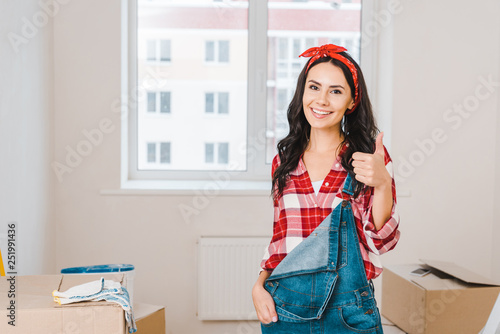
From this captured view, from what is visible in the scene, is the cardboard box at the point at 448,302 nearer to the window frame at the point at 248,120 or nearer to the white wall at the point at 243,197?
the white wall at the point at 243,197

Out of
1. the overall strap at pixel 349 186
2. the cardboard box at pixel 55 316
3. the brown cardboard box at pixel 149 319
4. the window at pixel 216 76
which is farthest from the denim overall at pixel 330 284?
the window at pixel 216 76

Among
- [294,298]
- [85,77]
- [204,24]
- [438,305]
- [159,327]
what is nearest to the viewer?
[294,298]

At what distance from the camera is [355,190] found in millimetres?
1241

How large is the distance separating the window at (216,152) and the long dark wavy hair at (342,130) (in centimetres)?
148

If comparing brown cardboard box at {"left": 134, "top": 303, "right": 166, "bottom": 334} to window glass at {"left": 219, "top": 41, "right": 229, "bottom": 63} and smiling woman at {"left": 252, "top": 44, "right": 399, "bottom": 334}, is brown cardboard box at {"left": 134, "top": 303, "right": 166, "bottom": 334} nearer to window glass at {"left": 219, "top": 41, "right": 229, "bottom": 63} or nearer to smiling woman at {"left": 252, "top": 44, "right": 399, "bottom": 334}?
smiling woman at {"left": 252, "top": 44, "right": 399, "bottom": 334}

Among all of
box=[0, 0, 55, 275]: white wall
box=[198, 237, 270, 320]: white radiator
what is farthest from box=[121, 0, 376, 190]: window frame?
box=[0, 0, 55, 275]: white wall

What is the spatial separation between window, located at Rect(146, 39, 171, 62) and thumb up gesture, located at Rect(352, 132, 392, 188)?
188 centimetres

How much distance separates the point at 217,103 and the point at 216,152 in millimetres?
269

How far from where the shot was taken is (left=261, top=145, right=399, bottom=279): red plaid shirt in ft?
4.01

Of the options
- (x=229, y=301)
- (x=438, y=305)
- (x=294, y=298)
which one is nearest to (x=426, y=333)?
(x=438, y=305)

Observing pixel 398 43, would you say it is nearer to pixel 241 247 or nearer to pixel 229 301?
pixel 241 247

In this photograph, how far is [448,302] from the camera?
1.83 m

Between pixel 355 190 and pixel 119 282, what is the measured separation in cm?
66

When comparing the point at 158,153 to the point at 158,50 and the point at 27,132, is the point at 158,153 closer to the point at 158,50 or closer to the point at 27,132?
the point at 158,50
